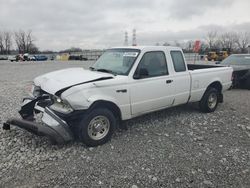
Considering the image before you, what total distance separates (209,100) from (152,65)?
2311mm

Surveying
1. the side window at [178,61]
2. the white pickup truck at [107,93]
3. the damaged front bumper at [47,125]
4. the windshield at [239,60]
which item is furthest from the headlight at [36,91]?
the windshield at [239,60]

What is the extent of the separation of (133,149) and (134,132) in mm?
751

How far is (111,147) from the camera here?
404 cm

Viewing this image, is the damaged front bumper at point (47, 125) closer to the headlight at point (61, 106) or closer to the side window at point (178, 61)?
the headlight at point (61, 106)

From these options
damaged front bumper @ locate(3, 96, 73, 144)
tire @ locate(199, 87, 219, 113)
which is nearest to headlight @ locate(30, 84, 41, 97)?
damaged front bumper @ locate(3, 96, 73, 144)

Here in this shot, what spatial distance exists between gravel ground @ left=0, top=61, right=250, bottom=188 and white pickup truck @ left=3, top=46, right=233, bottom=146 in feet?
1.17

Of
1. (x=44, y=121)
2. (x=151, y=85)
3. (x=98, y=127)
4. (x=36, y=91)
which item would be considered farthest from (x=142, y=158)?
(x=36, y=91)

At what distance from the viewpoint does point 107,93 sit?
13.1ft

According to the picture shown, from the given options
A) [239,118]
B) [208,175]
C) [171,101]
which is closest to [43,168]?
[208,175]

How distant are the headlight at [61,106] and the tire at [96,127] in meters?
0.31

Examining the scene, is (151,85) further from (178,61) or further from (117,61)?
(178,61)

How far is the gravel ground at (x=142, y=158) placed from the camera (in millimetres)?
3102

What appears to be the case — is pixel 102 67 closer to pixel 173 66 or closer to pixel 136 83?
pixel 136 83

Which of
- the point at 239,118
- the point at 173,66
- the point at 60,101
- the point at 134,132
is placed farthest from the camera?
the point at 239,118
